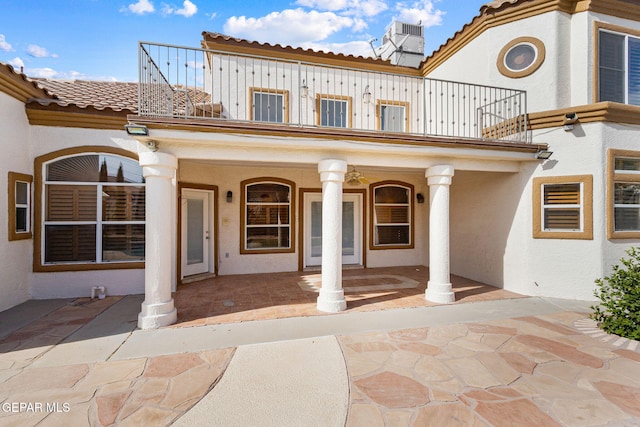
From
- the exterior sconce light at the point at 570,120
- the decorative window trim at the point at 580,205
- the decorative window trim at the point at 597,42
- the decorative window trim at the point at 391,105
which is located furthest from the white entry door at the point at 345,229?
the decorative window trim at the point at 597,42

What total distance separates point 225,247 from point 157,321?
3.59m

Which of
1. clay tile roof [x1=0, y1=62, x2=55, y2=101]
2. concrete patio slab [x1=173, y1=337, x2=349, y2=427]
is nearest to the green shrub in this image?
concrete patio slab [x1=173, y1=337, x2=349, y2=427]

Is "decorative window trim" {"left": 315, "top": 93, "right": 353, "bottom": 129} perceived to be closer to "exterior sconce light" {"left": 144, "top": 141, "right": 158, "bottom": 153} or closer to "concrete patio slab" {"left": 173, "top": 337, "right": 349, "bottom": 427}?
"exterior sconce light" {"left": 144, "top": 141, "right": 158, "bottom": 153}

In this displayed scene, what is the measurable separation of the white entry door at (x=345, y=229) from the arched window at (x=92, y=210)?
436cm

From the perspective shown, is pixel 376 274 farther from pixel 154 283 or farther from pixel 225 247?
pixel 154 283

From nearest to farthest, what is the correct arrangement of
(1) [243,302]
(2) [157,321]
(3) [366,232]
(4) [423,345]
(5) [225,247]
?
(4) [423,345]
(2) [157,321]
(1) [243,302]
(5) [225,247]
(3) [366,232]

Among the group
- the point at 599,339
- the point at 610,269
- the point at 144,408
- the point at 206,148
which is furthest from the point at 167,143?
the point at 610,269

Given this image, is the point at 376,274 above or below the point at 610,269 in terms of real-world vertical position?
below

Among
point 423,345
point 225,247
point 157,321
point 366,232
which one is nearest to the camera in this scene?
point 423,345

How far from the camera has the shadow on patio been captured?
5.11 meters

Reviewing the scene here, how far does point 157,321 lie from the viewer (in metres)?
4.50

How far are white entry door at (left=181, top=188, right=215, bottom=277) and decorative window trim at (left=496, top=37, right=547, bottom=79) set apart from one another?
321 inches

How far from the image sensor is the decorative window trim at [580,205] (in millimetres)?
5785

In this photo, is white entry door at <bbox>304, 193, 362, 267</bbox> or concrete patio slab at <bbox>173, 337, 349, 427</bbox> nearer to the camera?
concrete patio slab at <bbox>173, 337, 349, 427</bbox>
